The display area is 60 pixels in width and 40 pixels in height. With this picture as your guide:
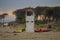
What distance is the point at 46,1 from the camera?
5.20 metres

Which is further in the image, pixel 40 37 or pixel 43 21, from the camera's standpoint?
pixel 43 21

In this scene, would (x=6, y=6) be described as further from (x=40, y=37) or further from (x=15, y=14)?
(x=40, y=37)

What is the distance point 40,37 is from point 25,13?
782 millimetres

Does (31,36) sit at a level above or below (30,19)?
below

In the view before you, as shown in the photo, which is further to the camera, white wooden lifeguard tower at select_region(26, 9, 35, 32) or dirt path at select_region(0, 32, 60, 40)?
white wooden lifeguard tower at select_region(26, 9, 35, 32)

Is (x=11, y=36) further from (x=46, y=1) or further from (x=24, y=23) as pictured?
(x=46, y=1)

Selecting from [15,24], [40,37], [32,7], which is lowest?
[40,37]

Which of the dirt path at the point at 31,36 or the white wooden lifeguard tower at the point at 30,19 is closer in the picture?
the dirt path at the point at 31,36

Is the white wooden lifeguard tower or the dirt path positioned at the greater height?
the white wooden lifeguard tower

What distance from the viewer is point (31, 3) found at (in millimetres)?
5160

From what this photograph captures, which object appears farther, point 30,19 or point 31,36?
point 30,19

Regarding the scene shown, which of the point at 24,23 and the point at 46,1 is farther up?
the point at 46,1

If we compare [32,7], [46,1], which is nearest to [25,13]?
[32,7]

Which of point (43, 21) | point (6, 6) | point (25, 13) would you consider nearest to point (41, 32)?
point (43, 21)
